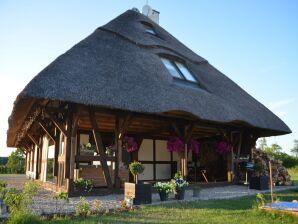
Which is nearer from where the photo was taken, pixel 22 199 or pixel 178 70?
pixel 22 199

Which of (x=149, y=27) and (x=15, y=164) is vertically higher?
(x=149, y=27)

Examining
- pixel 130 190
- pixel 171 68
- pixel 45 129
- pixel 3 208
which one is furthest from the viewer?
pixel 171 68

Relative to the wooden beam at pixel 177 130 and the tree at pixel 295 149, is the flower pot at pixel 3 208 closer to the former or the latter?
the wooden beam at pixel 177 130

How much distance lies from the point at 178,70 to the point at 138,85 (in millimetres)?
2965

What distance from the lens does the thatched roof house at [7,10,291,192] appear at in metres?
7.01

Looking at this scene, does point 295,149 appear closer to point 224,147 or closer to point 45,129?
point 224,147

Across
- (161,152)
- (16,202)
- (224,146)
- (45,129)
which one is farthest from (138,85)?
(161,152)

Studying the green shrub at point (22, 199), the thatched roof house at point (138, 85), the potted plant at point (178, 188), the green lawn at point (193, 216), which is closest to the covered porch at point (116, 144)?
the thatched roof house at point (138, 85)

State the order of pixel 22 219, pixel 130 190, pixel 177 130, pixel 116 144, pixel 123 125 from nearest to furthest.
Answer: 1. pixel 22 219
2. pixel 130 190
3. pixel 116 144
4. pixel 123 125
5. pixel 177 130

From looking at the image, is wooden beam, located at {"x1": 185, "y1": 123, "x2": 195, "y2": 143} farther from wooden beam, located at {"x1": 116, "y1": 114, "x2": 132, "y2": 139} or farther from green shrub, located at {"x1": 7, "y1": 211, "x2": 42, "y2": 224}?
green shrub, located at {"x1": 7, "y1": 211, "x2": 42, "y2": 224}

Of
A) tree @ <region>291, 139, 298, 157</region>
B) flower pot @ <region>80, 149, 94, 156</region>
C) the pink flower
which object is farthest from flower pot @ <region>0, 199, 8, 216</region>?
tree @ <region>291, 139, 298, 157</region>

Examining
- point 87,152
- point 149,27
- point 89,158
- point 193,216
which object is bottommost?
point 193,216

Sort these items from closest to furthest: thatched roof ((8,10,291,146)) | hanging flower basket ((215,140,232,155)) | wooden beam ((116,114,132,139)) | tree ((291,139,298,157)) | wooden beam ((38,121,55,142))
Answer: thatched roof ((8,10,291,146)), wooden beam ((116,114,132,139)), wooden beam ((38,121,55,142)), hanging flower basket ((215,140,232,155)), tree ((291,139,298,157))

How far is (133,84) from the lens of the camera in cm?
814
